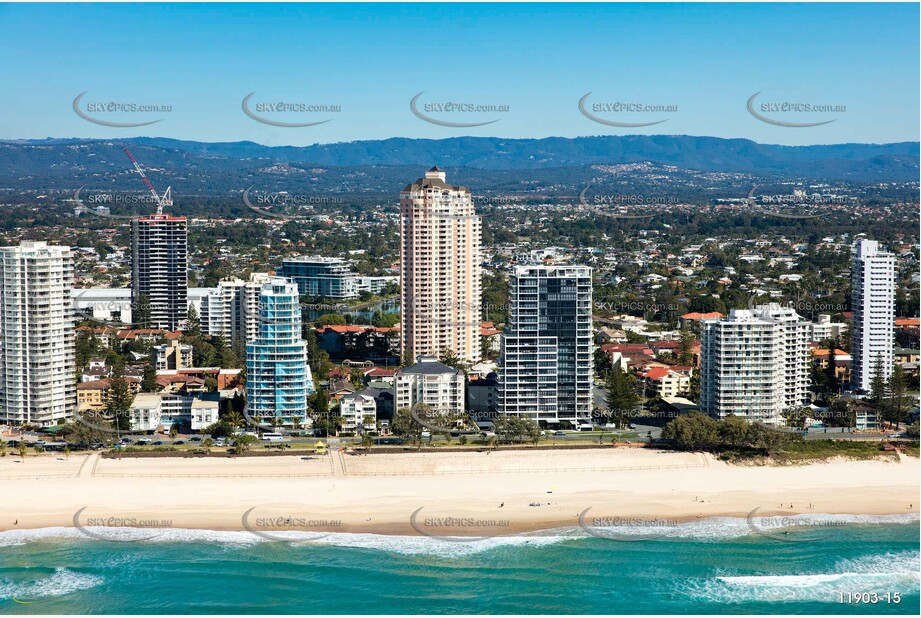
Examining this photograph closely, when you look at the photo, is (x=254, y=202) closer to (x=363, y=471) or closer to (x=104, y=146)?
(x=104, y=146)

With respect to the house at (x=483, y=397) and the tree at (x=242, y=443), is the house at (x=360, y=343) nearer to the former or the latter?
the house at (x=483, y=397)

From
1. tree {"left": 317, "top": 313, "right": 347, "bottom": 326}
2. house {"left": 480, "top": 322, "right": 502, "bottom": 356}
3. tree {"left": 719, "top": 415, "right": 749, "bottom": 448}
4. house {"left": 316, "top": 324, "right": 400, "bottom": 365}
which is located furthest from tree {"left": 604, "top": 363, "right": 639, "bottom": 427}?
tree {"left": 317, "top": 313, "right": 347, "bottom": 326}

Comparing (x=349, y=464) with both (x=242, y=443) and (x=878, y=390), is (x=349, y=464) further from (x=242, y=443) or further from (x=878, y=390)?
(x=878, y=390)

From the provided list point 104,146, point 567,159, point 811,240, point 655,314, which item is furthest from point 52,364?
point 567,159

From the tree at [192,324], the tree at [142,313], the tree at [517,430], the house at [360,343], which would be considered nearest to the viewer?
the tree at [517,430]

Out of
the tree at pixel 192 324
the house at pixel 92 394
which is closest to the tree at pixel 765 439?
the house at pixel 92 394

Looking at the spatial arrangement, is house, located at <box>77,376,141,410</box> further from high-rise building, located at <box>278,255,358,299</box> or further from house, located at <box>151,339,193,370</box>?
high-rise building, located at <box>278,255,358,299</box>

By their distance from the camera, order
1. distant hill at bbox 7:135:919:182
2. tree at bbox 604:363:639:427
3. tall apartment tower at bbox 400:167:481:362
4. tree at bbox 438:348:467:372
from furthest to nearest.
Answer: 1. distant hill at bbox 7:135:919:182
2. tall apartment tower at bbox 400:167:481:362
3. tree at bbox 438:348:467:372
4. tree at bbox 604:363:639:427
